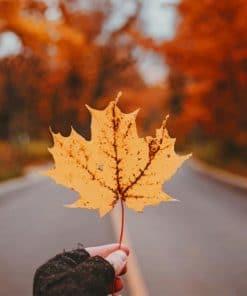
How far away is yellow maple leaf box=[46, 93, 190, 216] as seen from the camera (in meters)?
1.39

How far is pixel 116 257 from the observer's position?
135 cm

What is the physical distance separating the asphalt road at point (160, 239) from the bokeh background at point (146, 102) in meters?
0.02

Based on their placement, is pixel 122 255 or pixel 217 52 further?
pixel 217 52

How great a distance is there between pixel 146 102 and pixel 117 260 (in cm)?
5301

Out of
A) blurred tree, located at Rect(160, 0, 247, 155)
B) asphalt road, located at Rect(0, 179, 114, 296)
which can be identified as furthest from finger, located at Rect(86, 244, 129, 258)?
blurred tree, located at Rect(160, 0, 247, 155)

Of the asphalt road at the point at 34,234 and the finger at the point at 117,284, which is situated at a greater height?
the finger at the point at 117,284

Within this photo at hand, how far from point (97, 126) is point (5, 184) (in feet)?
84.3

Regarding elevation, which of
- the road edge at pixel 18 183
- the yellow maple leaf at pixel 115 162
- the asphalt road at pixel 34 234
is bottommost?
the road edge at pixel 18 183

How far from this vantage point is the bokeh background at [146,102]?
1123 centimetres

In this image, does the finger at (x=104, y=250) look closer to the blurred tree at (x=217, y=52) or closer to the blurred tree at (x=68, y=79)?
the blurred tree at (x=217, y=52)

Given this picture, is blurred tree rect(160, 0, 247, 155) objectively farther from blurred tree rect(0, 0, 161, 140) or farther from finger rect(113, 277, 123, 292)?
finger rect(113, 277, 123, 292)

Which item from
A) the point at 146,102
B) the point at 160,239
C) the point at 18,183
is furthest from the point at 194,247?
the point at 146,102

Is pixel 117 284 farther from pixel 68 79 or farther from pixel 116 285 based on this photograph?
pixel 68 79

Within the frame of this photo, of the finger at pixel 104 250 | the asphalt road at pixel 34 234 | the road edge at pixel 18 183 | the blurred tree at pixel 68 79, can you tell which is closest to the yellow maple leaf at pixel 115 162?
the finger at pixel 104 250
